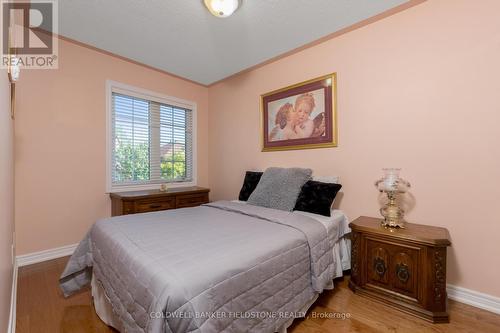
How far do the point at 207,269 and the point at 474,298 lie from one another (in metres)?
2.08

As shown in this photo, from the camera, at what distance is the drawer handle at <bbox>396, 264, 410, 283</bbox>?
62.5 inches

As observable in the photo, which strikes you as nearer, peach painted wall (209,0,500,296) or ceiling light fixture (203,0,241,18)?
peach painted wall (209,0,500,296)

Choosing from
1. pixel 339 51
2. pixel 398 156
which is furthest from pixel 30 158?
pixel 398 156

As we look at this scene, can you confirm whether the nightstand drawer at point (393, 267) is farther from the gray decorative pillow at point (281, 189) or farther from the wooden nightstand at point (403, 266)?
the gray decorative pillow at point (281, 189)

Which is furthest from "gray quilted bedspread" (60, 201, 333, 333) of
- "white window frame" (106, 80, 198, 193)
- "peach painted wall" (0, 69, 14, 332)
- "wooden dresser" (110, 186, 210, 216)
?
"white window frame" (106, 80, 198, 193)

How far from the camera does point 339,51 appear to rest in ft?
7.73

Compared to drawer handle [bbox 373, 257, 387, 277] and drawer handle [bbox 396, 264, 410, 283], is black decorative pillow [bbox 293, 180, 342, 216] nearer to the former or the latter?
drawer handle [bbox 373, 257, 387, 277]

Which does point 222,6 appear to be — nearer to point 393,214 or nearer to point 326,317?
point 393,214

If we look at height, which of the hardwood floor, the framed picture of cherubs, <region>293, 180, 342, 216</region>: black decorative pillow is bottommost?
the hardwood floor

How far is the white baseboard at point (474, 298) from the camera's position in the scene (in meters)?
1.58

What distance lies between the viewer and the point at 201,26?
7.15 ft

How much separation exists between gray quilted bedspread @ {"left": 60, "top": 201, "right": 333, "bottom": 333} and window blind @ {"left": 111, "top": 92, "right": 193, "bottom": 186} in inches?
56.4

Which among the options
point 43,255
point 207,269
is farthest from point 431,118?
point 43,255

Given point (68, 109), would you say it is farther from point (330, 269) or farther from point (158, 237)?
point (330, 269)
